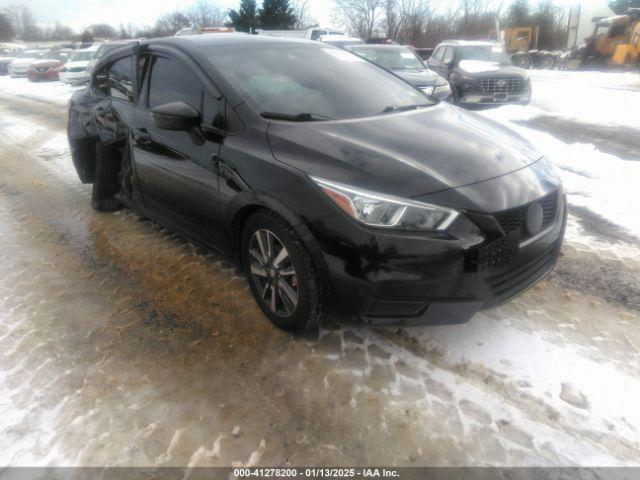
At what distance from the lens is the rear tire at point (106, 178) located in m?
4.26

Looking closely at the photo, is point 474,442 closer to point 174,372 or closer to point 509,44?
point 174,372

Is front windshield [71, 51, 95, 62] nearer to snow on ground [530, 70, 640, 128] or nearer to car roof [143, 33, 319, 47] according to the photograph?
snow on ground [530, 70, 640, 128]

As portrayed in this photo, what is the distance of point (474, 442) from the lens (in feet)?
6.66

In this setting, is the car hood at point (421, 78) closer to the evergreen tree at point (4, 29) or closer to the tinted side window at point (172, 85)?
the tinted side window at point (172, 85)

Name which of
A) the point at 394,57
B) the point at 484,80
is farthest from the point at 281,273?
the point at 484,80

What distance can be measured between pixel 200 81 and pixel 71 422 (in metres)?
2.11

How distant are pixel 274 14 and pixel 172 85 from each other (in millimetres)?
36359

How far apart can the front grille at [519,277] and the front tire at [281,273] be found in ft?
2.94

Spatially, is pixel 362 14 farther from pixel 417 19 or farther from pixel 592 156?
pixel 592 156

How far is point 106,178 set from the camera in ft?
14.6

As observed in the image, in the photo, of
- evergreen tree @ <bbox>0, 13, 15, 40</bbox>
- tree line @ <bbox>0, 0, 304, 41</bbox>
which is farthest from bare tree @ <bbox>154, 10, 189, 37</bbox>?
evergreen tree @ <bbox>0, 13, 15, 40</bbox>

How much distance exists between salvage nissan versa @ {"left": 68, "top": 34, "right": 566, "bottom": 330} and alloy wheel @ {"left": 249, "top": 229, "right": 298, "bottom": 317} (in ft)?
0.03

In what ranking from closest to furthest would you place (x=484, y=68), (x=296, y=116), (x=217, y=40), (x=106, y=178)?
1. (x=296, y=116)
2. (x=217, y=40)
3. (x=106, y=178)
4. (x=484, y=68)

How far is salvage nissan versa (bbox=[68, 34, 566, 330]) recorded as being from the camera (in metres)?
2.18
